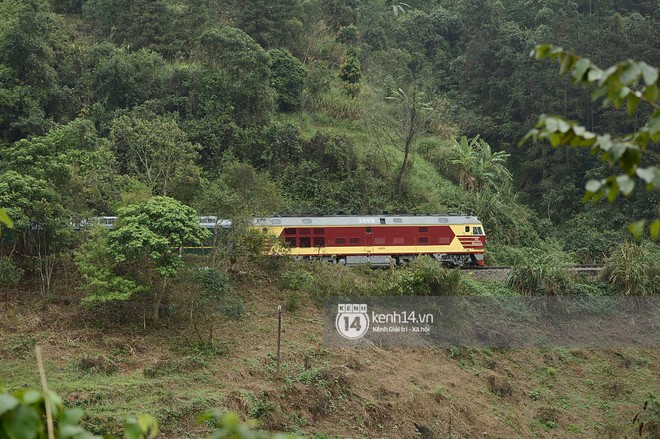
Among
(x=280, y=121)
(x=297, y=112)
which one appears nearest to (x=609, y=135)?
(x=280, y=121)

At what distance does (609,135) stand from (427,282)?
14.4m

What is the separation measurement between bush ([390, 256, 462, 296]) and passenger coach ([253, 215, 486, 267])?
2.60 m

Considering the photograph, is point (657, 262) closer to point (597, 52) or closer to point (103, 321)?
point (597, 52)

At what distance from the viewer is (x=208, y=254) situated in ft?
58.3

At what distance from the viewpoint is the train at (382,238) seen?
19.8m

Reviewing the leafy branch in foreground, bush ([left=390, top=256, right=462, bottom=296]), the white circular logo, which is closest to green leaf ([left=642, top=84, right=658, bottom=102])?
the leafy branch in foreground

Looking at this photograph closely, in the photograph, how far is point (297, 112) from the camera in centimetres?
2770

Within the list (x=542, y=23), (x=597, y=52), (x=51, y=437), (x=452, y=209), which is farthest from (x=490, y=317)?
(x=542, y=23)

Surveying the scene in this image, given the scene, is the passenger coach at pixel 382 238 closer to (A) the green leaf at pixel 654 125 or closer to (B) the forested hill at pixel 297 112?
(B) the forested hill at pixel 297 112

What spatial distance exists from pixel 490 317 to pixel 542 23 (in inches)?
735

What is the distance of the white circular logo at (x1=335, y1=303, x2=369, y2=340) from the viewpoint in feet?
52.9

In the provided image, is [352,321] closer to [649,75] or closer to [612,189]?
[612,189]

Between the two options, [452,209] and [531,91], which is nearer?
[452,209]

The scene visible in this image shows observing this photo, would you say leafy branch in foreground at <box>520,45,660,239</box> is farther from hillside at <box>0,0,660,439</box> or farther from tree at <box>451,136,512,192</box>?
tree at <box>451,136,512,192</box>
